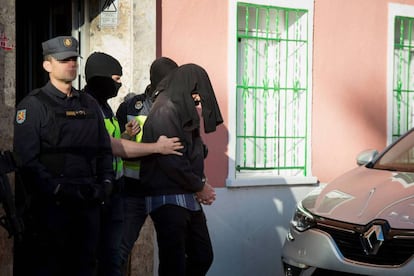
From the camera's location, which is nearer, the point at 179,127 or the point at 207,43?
the point at 179,127

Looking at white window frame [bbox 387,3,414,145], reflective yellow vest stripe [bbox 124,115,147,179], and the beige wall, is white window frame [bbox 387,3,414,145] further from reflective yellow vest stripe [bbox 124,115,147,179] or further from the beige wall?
the beige wall

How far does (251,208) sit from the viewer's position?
7301 mm

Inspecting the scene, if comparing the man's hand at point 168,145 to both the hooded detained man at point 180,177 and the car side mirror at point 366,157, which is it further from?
the car side mirror at point 366,157

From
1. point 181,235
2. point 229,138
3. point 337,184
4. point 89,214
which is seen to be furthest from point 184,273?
point 229,138

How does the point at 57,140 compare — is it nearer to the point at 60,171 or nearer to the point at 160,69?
the point at 60,171

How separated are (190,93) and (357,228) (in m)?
1.36

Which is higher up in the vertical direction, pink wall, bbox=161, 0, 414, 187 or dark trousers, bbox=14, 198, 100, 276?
pink wall, bbox=161, 0, 414, 187

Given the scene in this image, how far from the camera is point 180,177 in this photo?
4.87 m

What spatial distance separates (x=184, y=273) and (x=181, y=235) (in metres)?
0.24

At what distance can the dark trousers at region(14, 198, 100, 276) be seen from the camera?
14.6ft

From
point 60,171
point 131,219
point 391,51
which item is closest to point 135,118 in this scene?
point 131,219

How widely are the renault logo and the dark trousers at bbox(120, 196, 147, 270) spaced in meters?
1.43

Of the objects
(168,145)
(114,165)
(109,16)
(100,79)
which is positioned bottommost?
(114,165)

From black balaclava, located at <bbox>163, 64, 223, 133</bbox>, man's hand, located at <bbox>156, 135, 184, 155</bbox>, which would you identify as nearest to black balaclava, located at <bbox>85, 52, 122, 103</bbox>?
black balaclava, located at <bbox>163, 64, 223, 133</bbox>
